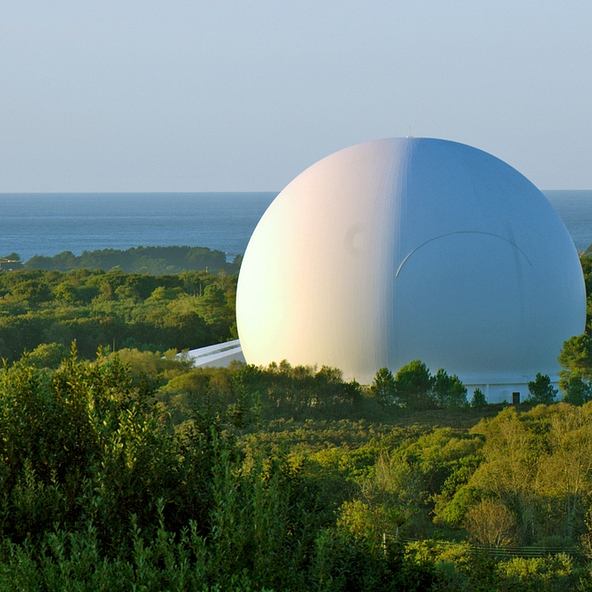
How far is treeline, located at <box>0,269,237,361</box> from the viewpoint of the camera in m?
29.6

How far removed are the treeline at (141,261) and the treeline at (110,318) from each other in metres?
47.3

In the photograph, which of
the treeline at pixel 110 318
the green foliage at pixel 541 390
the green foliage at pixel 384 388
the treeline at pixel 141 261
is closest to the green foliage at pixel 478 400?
the green foliage at pixel 541 390

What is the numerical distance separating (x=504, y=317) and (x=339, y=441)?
19.3ft

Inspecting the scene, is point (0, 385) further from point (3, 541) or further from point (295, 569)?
point (295, 569)

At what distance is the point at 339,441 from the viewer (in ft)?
55.0

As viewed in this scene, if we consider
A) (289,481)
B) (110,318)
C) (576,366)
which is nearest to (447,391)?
(576,366)

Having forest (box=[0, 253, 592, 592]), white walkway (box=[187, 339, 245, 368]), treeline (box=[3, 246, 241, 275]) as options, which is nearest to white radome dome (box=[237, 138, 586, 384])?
forest (box=[0, 253, 592, 592])

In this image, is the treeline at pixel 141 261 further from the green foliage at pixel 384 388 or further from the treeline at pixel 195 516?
the treeline at pixel 195 516

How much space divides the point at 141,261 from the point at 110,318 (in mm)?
65703

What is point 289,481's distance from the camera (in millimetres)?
7395

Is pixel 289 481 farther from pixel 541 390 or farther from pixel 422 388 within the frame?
pixel 541 390

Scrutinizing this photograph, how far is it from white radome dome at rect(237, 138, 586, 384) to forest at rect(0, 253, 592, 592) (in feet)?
2.57

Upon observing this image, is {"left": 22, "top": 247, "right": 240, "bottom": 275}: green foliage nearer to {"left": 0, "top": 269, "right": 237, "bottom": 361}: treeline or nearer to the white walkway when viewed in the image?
{"left": 0, "top": 269, "right": 237, "bottom": 361}: treeline

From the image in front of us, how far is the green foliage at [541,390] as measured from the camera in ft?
66.4
